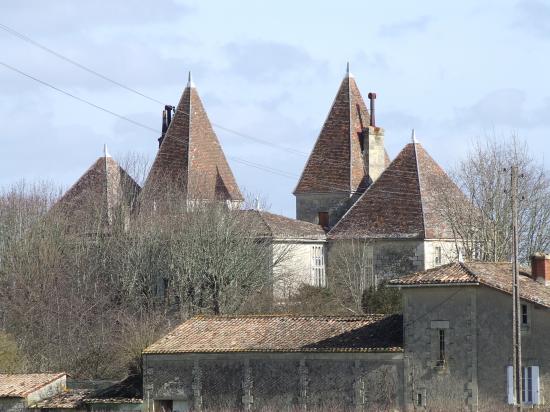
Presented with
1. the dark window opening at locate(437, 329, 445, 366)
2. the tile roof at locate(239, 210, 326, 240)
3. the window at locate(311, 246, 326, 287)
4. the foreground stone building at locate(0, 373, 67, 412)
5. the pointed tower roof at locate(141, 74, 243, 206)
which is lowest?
the foreground stone building at locate(0, 373, 67, 412)

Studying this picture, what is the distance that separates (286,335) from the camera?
4325 centimetres

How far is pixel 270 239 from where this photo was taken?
63.2 metres

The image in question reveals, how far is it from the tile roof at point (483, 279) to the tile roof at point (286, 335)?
2.06 m

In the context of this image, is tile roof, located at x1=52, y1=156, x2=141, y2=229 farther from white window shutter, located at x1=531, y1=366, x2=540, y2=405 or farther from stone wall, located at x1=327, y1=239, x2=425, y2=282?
white window shutter, located at x1=531, y1=366, x2=540, y2=405

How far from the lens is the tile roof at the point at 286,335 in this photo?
4184 centimetres

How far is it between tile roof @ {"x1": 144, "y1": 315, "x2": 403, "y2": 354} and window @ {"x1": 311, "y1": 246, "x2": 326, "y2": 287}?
2034 centimetres

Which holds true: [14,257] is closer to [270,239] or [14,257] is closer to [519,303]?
[270,239]

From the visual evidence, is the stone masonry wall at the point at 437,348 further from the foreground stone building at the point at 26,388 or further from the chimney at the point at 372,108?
the chimney at the point at 372,108

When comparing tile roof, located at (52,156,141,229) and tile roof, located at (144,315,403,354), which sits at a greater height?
tile roof, located at (52,156,141,229)

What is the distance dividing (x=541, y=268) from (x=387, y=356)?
4.64m

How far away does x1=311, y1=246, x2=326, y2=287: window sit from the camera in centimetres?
6581

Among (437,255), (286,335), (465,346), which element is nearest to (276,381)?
(286,335)

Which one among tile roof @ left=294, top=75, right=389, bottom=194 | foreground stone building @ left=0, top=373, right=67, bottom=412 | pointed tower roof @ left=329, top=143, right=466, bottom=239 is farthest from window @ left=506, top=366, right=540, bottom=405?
tile roof @ left=294, top=75, right=389, bottom=194

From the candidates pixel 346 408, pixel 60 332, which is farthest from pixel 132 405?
pixel 60 332
